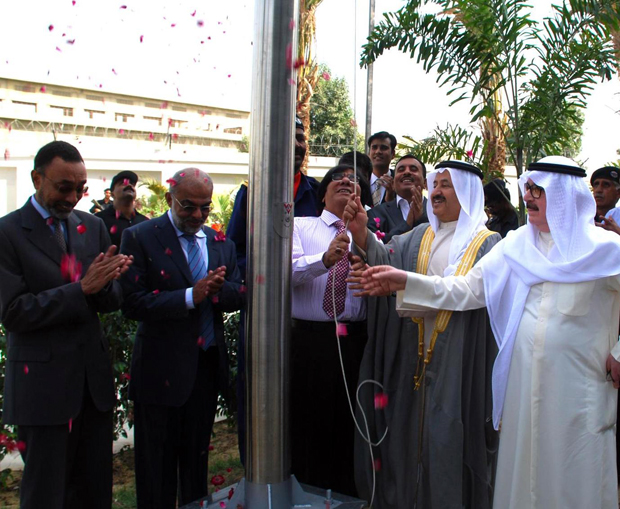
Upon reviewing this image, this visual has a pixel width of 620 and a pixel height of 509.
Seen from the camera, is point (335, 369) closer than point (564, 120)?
Yes

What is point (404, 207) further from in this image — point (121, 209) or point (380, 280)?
point (121, 209)

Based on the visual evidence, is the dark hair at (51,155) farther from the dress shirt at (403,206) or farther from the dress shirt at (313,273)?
the dress shirt at (403,206)

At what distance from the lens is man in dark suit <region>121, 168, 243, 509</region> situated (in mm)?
3365

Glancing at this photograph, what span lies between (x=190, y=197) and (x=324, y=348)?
1.22 m

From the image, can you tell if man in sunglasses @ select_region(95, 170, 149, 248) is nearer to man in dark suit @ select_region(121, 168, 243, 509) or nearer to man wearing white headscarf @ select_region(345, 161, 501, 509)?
man in dark suit @ select_region(121, 168, 243, 509)

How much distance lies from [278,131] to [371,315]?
60.7 inches

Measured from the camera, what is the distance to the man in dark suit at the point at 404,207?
4.59 metres

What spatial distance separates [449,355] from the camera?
342 centimetres

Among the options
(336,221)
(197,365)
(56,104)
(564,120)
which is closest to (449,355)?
(336,221)

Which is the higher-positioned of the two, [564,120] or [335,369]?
[564,120]

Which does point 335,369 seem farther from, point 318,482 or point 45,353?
point 45,353

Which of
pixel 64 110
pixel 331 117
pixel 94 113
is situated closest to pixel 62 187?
pixel 64 110

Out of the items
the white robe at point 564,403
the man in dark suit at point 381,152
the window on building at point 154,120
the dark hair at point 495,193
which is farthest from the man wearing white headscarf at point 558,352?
the window on building at point 154,120

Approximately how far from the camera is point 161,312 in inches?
131
